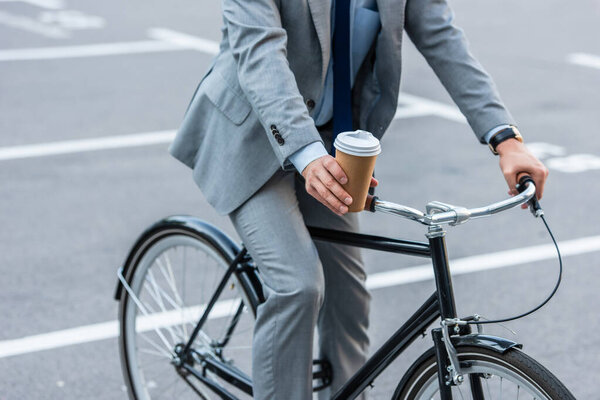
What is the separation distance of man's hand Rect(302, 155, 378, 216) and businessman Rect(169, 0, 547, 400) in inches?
5.8

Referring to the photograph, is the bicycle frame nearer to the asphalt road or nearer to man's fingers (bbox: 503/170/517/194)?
man's fingers (bbox: 503/170/517/194)

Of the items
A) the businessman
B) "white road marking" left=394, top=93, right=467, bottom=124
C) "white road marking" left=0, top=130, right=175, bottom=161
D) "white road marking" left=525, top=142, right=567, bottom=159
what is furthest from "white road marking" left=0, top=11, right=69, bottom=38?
the businessman

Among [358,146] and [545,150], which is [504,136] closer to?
[358,146]

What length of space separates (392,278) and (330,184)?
9.28 feet

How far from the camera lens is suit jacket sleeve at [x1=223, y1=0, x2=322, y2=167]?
2.45 meters

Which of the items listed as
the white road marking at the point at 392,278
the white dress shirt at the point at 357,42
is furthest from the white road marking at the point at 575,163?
the white dress shirt at the point at 357,42

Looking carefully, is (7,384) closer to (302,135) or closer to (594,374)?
(302,135)

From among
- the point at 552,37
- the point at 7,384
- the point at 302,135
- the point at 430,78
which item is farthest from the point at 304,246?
the point at 552,37

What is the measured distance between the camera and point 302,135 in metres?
2.44

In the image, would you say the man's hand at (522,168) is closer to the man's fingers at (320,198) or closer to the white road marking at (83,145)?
the man's fingers at (320,198)

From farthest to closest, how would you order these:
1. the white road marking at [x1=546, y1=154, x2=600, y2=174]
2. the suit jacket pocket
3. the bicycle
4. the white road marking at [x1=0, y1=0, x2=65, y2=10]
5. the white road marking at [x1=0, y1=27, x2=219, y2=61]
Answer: the white road marking at [x1=0, y1=0, x2=65, y2=10] → the white road marking at [x1=0, y1=27, x2=219, y2=61] → the white road marking at [x1=546, y1=154, x2=600, y2=174] → the suit jacket pocket → the bicycle

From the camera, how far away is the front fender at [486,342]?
7.34ft

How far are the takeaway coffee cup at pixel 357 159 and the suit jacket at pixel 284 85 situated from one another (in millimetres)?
233

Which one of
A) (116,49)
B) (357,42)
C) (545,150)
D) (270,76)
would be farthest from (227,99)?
(116,49)
